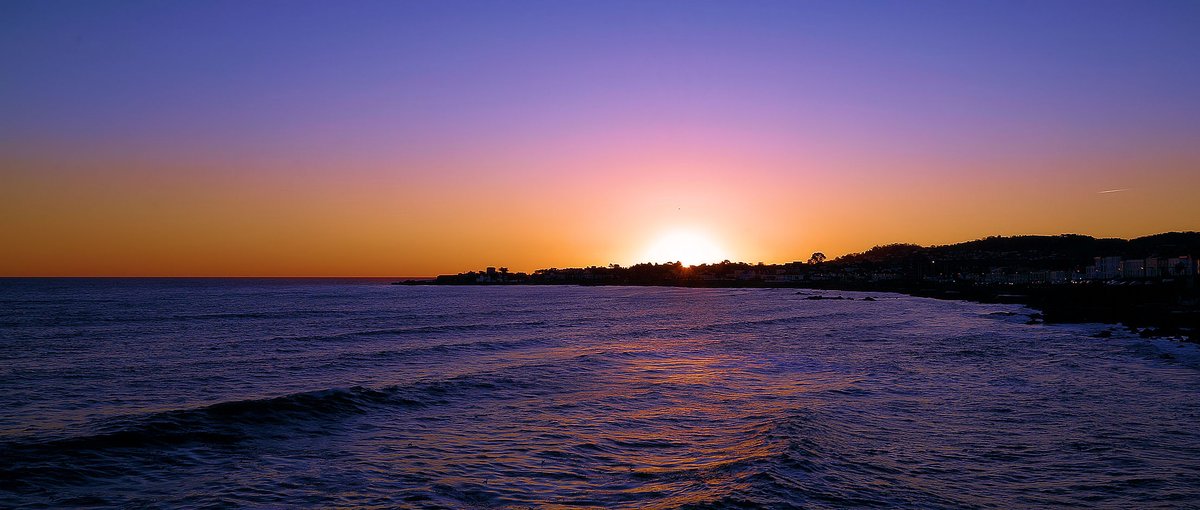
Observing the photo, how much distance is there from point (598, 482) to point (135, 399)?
15.5 metres

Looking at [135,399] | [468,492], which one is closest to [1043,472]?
[468,492]

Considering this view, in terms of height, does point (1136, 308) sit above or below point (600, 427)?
above

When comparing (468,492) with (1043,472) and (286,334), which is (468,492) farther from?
(286,334)

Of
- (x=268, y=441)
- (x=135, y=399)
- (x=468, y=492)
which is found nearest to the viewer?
(x=468, y=492)

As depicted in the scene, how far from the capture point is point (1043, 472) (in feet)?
40.3

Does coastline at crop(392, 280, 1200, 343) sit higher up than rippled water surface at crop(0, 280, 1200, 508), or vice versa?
coastline at crop(392, 280, 1200, 343)

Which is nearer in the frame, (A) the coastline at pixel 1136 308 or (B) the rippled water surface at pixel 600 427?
(B) the rippled water surface at pixel 600 427

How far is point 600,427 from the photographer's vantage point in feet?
55.0

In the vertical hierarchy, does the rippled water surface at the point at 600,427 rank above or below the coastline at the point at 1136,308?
below

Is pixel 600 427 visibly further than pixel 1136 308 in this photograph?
No

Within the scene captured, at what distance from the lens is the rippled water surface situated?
11.6 meters

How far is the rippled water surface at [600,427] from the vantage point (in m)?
11.6

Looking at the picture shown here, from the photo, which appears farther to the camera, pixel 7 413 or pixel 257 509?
pixel 7 413

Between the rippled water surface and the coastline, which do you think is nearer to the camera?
the rippled water surface
